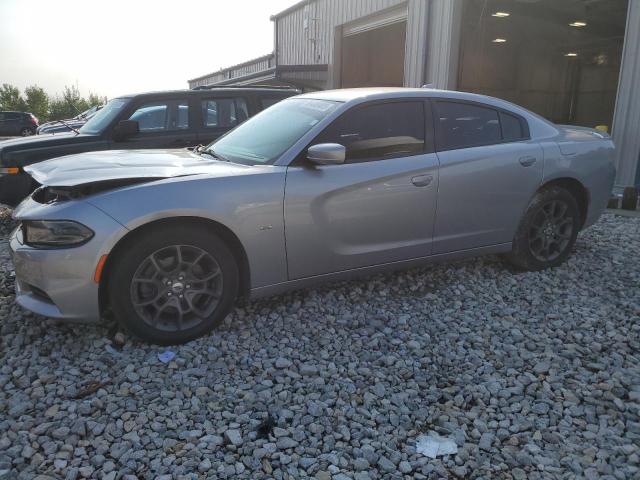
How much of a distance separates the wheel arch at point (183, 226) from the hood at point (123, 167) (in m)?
0.31

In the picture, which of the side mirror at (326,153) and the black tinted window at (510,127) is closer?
the side mirror at (326,153)

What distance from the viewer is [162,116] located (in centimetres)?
678

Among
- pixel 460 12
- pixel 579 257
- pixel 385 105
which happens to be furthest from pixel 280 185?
pixel 460 12

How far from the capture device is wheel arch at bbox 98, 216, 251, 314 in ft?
10.1

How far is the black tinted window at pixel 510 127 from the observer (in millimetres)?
4430

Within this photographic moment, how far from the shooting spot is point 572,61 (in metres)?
20.7

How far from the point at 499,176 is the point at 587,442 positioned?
2.29 metres

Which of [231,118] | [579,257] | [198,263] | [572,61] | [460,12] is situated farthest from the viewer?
[572,61]

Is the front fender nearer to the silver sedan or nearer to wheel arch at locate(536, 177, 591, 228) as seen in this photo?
the silver sedan

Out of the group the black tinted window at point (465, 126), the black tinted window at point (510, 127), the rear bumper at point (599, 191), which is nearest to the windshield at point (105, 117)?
the black tinted window at point (465, 126)

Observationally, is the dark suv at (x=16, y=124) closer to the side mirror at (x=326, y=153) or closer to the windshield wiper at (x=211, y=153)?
the windshield wiper at (x=211, y=153)

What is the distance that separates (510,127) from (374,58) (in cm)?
1340

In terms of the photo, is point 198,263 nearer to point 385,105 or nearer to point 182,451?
point 182,451

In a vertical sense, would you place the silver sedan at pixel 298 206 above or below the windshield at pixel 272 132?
below
